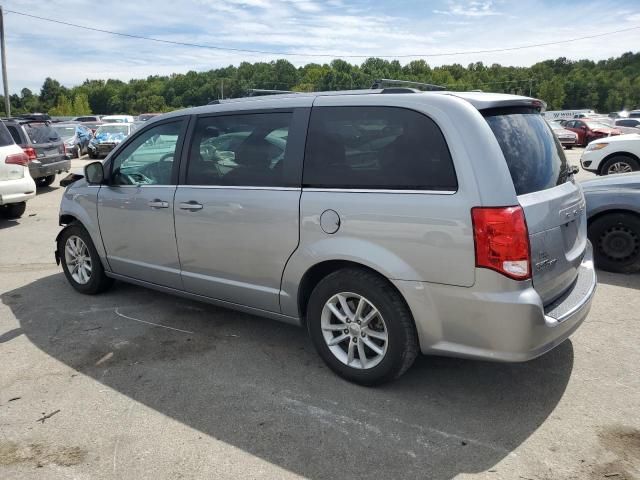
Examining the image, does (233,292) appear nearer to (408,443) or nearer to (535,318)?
(408,443)

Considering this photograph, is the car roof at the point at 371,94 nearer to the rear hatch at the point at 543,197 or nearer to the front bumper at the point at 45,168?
the rear hatch at the point at 543,197

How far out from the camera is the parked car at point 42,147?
1202cm

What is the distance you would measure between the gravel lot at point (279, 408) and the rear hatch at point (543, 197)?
29.0 inches

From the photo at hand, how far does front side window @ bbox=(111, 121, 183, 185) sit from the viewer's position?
14.3ft

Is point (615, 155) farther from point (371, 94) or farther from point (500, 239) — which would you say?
point (500, 239)

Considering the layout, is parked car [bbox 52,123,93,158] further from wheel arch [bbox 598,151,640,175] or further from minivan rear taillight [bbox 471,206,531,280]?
minivan rear taillight [bbox 471,206,531,280]

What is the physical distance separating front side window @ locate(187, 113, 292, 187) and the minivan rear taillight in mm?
1377

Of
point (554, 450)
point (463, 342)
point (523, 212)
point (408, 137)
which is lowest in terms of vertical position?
A: point (554, 450)

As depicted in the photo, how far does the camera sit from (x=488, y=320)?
9.42ft

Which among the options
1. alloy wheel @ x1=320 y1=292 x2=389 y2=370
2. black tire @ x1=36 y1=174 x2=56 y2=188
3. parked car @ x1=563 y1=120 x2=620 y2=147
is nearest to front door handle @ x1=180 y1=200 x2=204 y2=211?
alloy wheel @ x1=320 y1=292 x2=389 y2=370

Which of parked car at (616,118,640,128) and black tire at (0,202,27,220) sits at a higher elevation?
black tire at (0,202,27,220)

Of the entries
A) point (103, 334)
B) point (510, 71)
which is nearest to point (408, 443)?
point (103, 334)

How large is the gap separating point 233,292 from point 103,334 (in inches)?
49.7

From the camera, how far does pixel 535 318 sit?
285 centimetres
